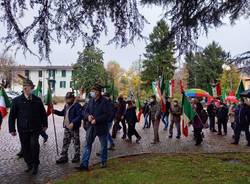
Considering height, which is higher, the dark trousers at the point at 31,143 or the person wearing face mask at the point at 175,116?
the person wearing face mask at the point at 175,116

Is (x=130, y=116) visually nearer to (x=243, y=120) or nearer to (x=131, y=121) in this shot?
(x=131, y=121)

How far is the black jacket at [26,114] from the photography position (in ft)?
27.0

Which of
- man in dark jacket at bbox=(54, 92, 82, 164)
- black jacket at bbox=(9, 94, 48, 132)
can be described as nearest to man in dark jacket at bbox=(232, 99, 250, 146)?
man in dark jacket at bbox=(54, 92, 82, 164)

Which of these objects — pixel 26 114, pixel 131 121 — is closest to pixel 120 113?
pixel 131 121

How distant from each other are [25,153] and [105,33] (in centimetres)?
296

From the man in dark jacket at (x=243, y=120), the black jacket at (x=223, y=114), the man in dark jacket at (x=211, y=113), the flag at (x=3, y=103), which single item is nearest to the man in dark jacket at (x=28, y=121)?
the flag at (x=3, y=103)

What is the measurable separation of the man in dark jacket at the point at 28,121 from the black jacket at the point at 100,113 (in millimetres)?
1098

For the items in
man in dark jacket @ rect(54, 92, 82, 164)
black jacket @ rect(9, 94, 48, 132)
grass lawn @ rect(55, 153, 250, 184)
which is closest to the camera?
grass lawn @ rect(55, 153, 250, 184)

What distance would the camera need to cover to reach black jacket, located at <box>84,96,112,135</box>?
8719 millimetres

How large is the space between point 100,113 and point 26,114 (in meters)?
1.54

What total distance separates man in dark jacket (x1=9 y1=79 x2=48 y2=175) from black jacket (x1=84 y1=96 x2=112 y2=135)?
3.60 ft

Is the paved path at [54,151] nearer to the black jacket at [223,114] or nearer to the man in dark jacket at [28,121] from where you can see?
the man in dark jacket at [28,121]

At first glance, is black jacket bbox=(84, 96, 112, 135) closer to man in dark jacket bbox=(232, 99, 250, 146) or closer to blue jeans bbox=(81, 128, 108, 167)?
blue jeans bbox=(81, 128, 108, 167)

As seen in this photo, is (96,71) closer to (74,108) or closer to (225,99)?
(225,99)
